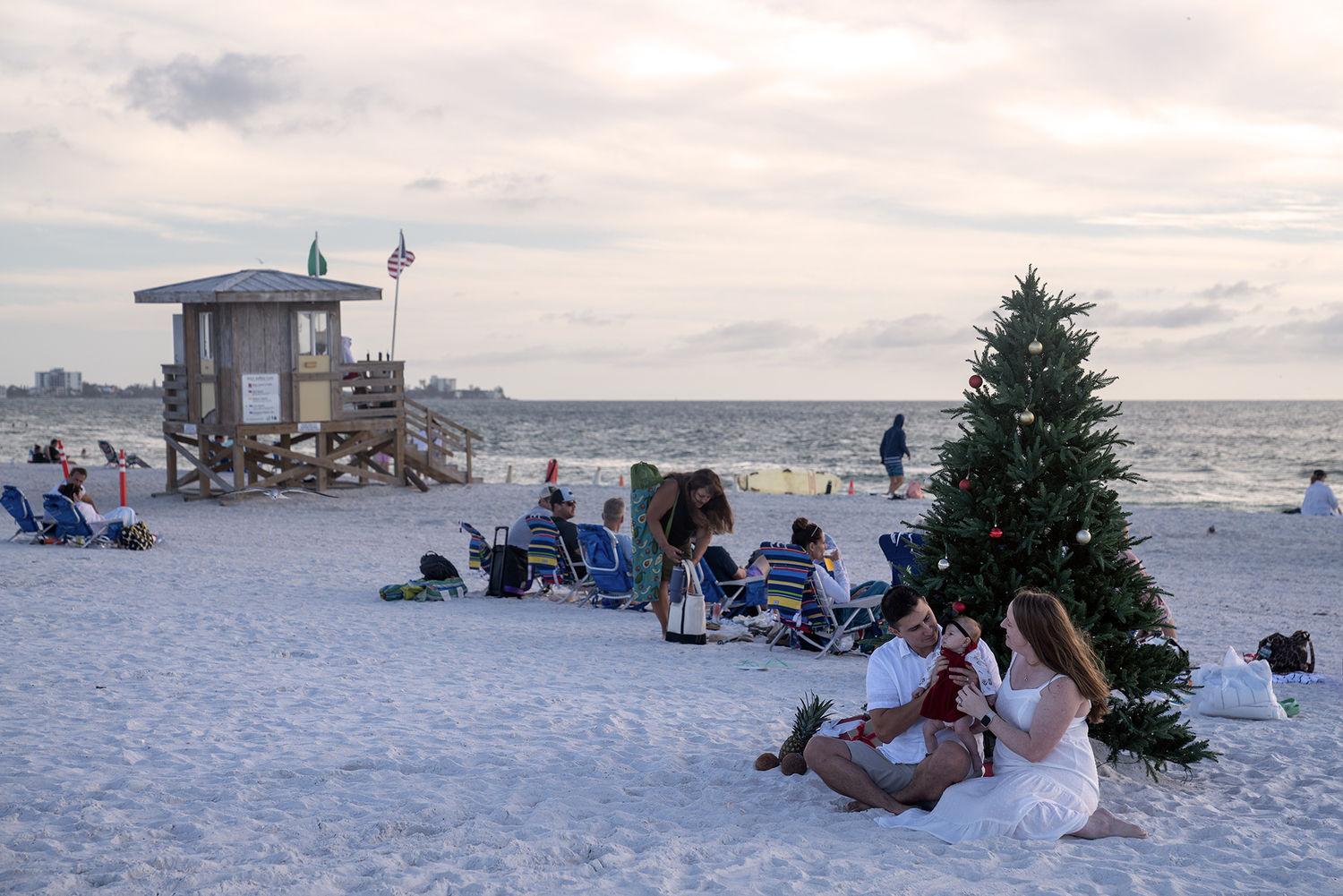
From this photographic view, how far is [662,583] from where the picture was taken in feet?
25.7

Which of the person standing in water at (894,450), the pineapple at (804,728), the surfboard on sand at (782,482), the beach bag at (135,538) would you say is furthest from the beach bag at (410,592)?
the surfboard on sand at (782,482)

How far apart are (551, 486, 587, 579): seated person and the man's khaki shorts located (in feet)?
18.0

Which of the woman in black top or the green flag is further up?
the green flag

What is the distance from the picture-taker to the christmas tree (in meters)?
4.26

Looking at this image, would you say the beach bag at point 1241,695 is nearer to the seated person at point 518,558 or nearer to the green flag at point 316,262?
the seated person at point 518,558

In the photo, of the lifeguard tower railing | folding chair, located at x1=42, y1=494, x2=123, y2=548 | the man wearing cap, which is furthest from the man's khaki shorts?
the lifeguard tower railing

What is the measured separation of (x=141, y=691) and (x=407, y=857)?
9.45ft

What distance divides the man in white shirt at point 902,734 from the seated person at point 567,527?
5516 mm

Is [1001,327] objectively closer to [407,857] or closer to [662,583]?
[407,857]

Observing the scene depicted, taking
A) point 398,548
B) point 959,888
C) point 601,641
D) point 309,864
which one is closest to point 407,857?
point 309,864

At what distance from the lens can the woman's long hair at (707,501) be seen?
738 centimetres

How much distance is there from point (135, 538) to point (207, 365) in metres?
7.04

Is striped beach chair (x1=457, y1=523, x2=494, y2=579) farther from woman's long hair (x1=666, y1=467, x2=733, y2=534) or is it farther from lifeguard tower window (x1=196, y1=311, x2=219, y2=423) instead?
lifeguard tower window (x1=196, y1=311, x2=219, y2=423)

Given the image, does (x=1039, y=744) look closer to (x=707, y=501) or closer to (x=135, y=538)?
(x=707, y=501)
